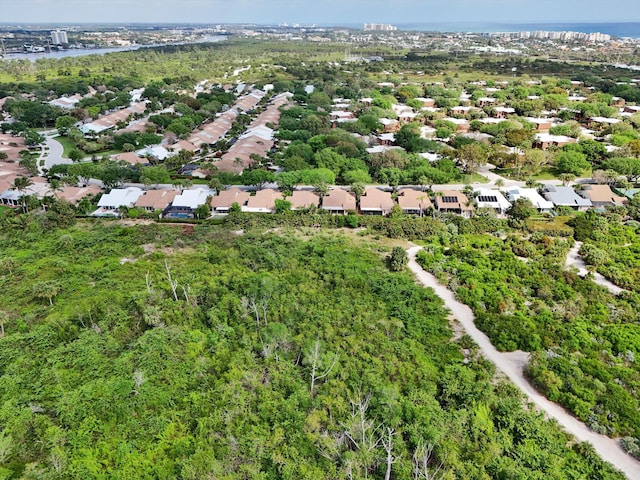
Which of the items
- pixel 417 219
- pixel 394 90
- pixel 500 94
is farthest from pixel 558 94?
pixel 417 219

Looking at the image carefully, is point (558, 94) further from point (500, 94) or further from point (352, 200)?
point (352, 200)

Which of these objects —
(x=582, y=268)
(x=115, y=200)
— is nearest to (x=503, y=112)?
(x=582, y=268)

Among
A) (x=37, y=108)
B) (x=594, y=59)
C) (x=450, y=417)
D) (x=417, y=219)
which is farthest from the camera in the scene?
(x=594, y=59)

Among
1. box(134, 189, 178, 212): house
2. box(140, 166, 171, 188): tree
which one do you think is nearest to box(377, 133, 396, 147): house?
box(140, 166, 171, 188): tree

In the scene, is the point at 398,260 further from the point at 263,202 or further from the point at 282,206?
the point at 263,202

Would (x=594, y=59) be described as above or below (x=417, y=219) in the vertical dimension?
above

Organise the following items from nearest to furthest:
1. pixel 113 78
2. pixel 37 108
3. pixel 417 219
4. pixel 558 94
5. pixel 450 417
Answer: pixel 450 417 → pixel 417 219 → pixel 37 108 → pixel 558 94 → pixel 113 78
